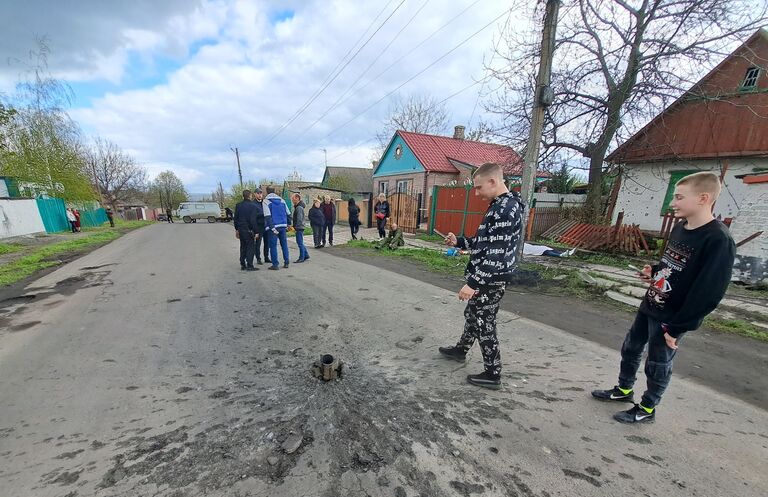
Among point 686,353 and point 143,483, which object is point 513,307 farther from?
point 143,483

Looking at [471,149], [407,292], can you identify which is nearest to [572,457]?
[407,292]

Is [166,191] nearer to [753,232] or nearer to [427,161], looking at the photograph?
[427,161]

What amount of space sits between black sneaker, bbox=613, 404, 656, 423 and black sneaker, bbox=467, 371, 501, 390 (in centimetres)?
83

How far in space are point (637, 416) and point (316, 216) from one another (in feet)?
31.7

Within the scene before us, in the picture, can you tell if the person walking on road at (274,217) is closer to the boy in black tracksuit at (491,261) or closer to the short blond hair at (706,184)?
the boy in black tracksuit at (491,261)

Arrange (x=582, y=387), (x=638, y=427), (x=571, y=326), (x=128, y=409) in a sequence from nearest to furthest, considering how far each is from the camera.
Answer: (x=638, y=427)
(x=128, y=409)
(x=582, y=387)
(x=571, y=326)

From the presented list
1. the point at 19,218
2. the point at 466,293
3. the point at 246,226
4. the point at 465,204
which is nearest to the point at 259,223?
the point at 246,226

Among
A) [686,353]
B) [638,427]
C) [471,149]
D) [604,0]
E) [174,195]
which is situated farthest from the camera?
[174,195]

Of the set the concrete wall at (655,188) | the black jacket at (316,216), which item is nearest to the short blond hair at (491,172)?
the black jacket at (316,216)

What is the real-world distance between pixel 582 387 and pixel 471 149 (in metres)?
23.0

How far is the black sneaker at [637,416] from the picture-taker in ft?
7.55

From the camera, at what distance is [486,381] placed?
2.72 meters

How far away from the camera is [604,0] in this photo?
9250 mm

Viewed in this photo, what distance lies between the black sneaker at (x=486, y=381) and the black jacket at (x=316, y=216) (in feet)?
28.7
